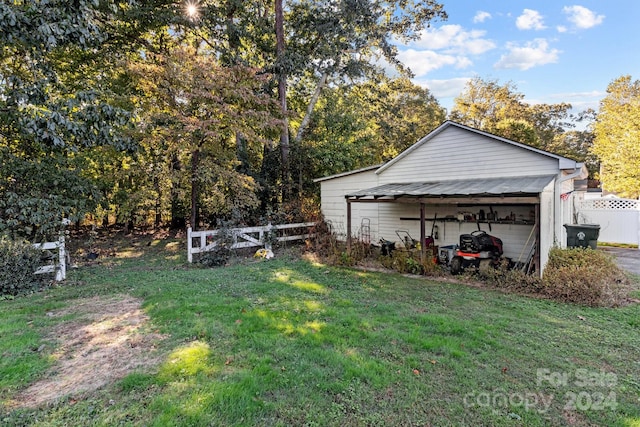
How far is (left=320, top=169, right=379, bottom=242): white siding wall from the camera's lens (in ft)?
36.4

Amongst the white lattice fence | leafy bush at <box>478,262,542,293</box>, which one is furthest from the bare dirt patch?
the white lattice fence

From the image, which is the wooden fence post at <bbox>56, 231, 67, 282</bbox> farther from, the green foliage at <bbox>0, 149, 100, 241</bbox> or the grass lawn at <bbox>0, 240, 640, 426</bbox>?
the grass lawn at <bbox>0, 240, 640, 426</bbox>

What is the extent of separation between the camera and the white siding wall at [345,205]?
11.1 m

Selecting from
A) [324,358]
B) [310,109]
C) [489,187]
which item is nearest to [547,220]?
[489,187]

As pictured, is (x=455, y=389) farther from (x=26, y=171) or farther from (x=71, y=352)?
(x=26, y=171)

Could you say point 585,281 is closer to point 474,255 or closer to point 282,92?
point 474,255

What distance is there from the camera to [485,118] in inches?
916

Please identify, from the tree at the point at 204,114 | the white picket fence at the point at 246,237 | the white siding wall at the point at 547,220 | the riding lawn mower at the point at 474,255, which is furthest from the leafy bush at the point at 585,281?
the tree at the point at 204,114

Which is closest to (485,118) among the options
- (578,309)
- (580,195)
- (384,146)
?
(384,146)

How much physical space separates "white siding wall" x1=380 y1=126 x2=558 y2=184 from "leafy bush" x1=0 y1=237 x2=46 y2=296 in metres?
9.38

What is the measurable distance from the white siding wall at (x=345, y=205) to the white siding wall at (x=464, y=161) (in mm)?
769

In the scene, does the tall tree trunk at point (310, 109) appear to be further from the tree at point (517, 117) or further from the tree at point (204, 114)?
the tree at point (517, 117)

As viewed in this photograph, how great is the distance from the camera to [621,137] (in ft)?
53.0

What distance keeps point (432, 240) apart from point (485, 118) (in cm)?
1836
